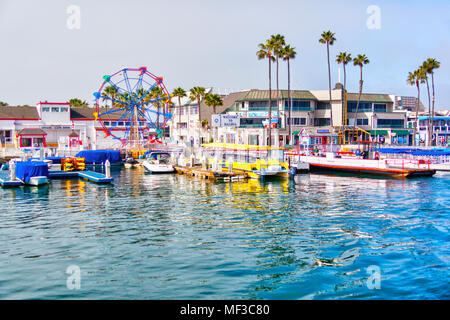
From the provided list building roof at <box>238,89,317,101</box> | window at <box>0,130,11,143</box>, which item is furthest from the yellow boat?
window at <box>0,130,11,143</box>

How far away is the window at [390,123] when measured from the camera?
315 ft

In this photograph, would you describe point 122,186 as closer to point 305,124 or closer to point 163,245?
point 163,245

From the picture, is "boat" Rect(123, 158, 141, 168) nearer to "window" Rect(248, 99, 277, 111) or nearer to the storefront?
the storefront

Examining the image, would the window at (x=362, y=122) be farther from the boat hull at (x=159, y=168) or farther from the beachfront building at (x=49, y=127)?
the boat hull at (x=159, y=168)

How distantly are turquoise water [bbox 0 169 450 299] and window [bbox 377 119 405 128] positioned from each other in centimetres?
6382

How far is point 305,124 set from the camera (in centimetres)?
9200

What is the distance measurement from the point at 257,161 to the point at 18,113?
62887 mm

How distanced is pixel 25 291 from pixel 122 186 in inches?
1094

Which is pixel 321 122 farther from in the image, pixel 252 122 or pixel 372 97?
pixel 252 122

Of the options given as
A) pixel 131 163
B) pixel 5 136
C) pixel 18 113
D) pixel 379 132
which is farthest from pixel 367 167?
pixel 5 136

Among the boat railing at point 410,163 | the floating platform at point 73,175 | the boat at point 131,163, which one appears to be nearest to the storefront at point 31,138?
the boat at point 131,163

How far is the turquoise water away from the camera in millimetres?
14211
